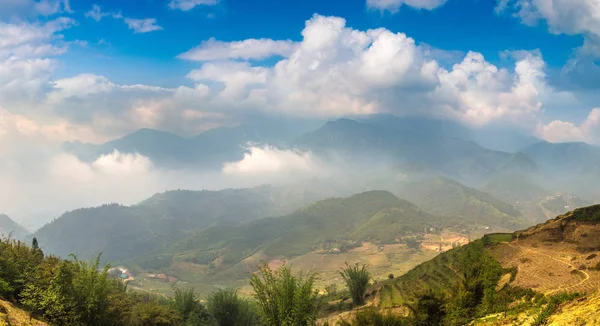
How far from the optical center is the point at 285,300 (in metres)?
35.7

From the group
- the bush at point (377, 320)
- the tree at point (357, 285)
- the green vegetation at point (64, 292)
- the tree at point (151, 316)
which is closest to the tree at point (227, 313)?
the tree at point (357, 285)

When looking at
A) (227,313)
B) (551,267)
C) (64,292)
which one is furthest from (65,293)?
(551,267)

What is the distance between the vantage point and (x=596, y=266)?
45.6 meters

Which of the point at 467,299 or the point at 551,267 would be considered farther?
the point at 551,267

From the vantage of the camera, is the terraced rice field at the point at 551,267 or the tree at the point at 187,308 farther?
the tree at the point at 187,308

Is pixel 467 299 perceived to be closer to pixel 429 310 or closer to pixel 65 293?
pixel 429 310

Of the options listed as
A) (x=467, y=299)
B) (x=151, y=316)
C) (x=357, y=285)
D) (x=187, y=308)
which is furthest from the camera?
(x=357, y=285)

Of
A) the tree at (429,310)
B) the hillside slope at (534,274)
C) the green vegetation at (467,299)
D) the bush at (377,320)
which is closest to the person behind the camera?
the hillside slope at (534,274)

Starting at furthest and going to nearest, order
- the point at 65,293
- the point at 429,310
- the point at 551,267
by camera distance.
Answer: the point at 551,267 < the point at 429,310 < the point at 65,293

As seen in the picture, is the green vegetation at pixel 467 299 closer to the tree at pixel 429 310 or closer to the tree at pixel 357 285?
the tree at pixel 429 310

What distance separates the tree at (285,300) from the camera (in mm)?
35438

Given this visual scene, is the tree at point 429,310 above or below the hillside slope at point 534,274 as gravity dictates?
below

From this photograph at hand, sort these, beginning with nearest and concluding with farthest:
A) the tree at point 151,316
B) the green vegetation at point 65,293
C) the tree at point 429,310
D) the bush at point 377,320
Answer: the green vegetation at point 65,293 → the tree at point 429,310 → the bush at point 377,320 → the tree at point 151,316

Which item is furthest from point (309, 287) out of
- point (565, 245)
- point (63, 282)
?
point (565, 245)
